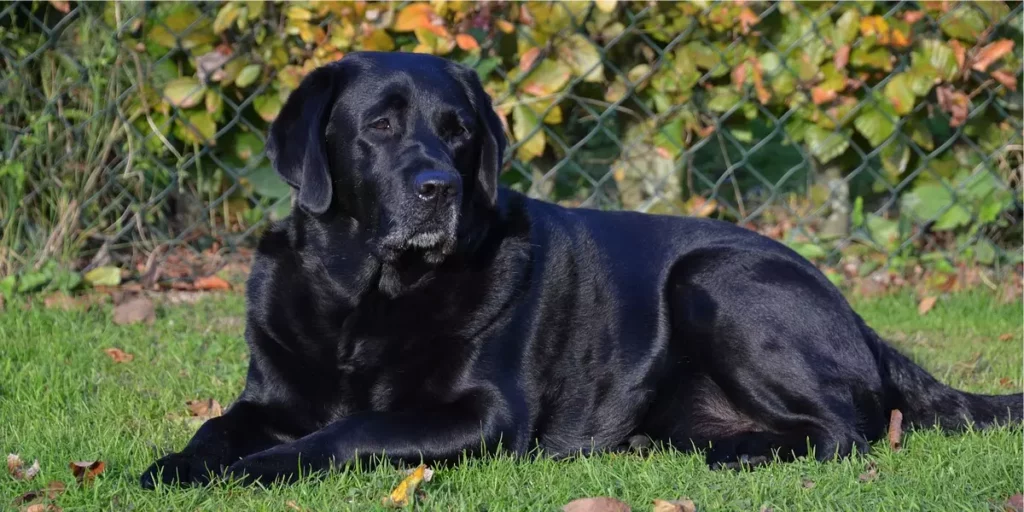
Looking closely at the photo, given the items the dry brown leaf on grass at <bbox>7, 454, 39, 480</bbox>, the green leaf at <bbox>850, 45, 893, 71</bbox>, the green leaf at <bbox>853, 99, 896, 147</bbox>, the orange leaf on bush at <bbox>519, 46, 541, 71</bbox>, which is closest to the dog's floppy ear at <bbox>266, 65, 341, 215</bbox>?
the dry brown leaf on grass at <bbox>7, 454, 39, 480</bbox>

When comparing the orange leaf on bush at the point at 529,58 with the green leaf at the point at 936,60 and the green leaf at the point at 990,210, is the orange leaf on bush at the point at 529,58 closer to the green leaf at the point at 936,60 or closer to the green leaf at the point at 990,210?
the green leaf at the point at 936,60

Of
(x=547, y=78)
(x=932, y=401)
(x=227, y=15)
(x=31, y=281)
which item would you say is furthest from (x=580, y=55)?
(x=31, y=281)

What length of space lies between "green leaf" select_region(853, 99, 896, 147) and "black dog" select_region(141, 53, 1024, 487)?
203 centimetres

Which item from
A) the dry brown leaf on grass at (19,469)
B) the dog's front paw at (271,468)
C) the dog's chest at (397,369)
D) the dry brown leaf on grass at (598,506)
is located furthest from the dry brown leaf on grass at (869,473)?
the dry brown leaf on grass at (19,469)

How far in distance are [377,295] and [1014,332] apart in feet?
9.63

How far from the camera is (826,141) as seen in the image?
545 cm

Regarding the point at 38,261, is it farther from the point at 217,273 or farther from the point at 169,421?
the point at 169,421

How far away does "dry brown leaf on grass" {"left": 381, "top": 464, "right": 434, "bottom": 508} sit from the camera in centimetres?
251

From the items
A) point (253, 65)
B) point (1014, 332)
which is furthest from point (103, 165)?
point (1014, 332)

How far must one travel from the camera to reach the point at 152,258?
204 inches

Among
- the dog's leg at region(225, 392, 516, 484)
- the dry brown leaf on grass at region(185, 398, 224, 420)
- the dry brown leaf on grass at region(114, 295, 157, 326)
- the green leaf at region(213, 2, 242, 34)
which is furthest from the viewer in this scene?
the green leaf at region(213, 2, 242, 34)

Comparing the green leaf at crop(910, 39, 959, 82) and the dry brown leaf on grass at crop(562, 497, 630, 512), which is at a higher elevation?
the green leaf at crop(910, 39, 959, 82)

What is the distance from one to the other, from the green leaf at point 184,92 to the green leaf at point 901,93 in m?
3.04

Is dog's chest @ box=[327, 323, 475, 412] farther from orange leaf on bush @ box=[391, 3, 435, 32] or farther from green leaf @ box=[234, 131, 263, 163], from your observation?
green leaf @ box=[234, 131, 263, 163]
